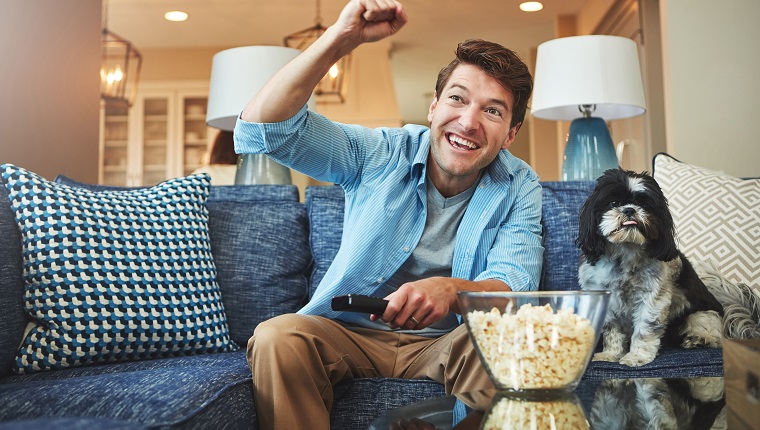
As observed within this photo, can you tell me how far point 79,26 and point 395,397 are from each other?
2.21 m

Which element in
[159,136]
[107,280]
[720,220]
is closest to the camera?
[107,280]

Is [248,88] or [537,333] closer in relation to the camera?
[537,333]

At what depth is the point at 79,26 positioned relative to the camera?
3.08 meters

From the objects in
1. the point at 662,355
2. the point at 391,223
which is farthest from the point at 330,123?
the point at 662,355

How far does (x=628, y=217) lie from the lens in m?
1.78

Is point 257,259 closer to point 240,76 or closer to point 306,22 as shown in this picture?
point 240,76

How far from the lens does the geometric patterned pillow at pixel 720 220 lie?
212 centimetres

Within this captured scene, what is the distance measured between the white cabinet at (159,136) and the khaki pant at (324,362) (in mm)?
6149

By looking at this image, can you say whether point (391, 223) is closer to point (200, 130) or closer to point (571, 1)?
point (571, 1)

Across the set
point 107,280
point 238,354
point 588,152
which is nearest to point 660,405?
point 238,354

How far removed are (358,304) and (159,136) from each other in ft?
22.4

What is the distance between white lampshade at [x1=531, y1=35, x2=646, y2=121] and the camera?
286 cm

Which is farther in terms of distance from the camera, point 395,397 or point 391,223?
point 391,223

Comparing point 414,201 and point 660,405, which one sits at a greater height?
point 414,201
